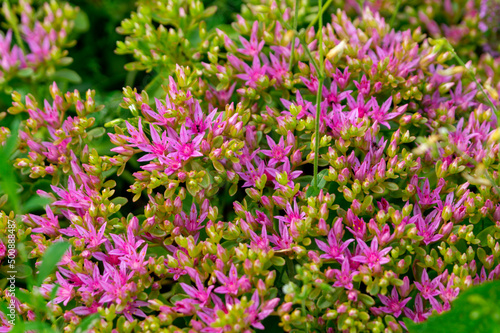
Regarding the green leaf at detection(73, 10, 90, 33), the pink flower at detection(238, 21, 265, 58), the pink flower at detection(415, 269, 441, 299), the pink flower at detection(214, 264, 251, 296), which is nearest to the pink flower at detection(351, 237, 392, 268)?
the pink flower at detection(415, 269, 441, 299)

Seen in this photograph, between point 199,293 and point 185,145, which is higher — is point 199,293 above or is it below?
below

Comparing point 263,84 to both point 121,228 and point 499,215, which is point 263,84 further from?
point 499,215

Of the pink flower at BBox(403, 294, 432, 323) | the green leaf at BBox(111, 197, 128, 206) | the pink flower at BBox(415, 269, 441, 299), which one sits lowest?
the pink flower at BBox(403, 294, 432, 323)

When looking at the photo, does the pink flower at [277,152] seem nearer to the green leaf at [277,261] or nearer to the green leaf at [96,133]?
the green leaf at [277,261]

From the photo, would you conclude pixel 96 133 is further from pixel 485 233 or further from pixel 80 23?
pixel 485 233

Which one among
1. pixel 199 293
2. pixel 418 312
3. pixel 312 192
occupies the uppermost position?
pixel 312 192

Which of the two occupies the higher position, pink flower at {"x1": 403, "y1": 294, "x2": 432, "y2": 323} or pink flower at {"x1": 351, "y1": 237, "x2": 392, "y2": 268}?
pink flower at {"x1": 351, "y1": 237, "x2": 392, "y2": 268}

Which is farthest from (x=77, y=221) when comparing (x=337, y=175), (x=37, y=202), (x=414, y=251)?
(x=414, y=251)

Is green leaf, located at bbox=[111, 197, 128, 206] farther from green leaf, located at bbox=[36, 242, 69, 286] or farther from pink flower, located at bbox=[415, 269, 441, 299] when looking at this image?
pink flower, located at bbox=[415, 269, 441, 299]

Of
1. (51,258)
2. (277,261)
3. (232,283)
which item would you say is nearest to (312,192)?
(277,261)
